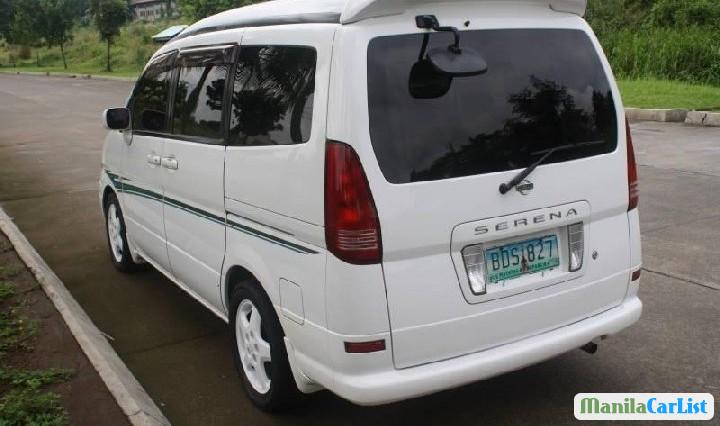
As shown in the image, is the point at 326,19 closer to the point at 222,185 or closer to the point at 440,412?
the point at 222,185

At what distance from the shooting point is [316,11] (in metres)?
2.94

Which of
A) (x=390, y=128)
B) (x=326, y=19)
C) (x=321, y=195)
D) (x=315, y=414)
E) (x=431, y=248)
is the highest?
(x=326, y=19)

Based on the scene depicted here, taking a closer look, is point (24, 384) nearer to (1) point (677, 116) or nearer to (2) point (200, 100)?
(2) point (200, 100)

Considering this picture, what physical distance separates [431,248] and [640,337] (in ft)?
6.67

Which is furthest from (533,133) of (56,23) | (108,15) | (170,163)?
(56,23)

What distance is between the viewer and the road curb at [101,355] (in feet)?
10.9

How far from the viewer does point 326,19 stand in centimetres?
283

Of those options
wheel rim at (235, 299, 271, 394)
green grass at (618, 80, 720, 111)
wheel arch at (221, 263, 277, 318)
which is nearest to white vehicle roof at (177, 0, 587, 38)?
wheel arch at (221, 263, 277, 318)

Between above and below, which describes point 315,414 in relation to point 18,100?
below

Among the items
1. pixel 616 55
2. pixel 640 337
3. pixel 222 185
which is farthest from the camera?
pixel 616 55

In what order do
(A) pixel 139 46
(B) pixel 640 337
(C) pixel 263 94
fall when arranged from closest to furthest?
(C) pixel 263 94 → (B) pixel 640 337 → (A) pixel 139 46

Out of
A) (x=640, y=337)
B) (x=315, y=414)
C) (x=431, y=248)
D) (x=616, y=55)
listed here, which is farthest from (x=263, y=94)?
(x=616, y=55)

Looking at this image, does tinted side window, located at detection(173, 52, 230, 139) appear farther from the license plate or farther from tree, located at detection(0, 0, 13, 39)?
tree, located at detection(0, 0, 13, 39)

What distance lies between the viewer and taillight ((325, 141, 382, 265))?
263cm
